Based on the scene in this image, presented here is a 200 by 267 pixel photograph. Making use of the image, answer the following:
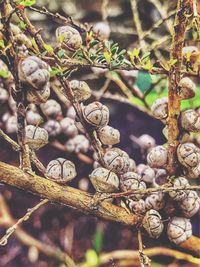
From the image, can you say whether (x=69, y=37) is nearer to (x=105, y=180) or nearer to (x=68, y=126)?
(x=105, y=180)

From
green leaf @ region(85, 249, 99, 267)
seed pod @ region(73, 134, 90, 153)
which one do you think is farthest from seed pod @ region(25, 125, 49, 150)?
green leaf @ region(85, 249, 99, 267)

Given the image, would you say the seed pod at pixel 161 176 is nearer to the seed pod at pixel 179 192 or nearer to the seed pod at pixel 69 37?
the seed pod at pixel 179 192

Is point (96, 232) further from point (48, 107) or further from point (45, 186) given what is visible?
point (45, 186)

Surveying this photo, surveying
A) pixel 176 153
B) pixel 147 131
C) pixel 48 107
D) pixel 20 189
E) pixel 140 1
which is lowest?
pixel 20 189

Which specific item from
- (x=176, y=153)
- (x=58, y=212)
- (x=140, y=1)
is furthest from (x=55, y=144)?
(x=140, y=1)

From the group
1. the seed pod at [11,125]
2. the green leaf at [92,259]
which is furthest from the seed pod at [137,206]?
the green leaf at [92,259]

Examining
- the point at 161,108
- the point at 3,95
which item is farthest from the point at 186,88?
the point at 3,95
